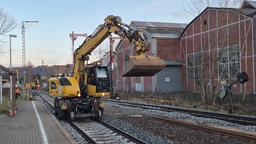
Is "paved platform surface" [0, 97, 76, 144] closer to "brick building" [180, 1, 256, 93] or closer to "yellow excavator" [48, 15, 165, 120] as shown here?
"yellow excavator" [48, 15, 165, 120]

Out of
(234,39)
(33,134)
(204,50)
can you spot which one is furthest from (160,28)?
(33,134)

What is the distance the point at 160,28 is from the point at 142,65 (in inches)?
2156

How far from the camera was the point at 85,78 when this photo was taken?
21.5m

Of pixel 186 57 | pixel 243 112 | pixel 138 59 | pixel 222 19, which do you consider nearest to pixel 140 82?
pixel 186 57

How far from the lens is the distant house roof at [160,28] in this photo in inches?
2404

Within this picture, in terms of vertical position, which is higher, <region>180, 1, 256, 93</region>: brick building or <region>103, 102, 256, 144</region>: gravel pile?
<region>180, 1, 256, 93</region>: brick building

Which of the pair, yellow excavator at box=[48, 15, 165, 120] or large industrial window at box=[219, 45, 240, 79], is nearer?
yellow excavator at box=[48, 15, 165, 120]

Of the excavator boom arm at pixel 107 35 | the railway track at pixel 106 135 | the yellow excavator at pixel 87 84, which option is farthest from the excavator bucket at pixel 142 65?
the railway track at pixel 106 135

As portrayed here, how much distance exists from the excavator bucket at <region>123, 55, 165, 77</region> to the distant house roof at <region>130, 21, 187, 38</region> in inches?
1707

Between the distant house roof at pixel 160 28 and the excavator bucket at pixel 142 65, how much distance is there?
43351 millimetres

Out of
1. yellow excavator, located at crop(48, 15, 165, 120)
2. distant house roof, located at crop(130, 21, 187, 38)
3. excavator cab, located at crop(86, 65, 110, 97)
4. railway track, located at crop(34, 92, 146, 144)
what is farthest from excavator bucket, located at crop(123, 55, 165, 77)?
distant house roof, located at crop(130, 21, 187, 38)

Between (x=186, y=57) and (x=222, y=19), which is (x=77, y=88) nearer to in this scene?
(x=222, y=19)

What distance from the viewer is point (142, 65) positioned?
54.4 ft

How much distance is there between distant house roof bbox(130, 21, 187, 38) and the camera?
2404 inches
